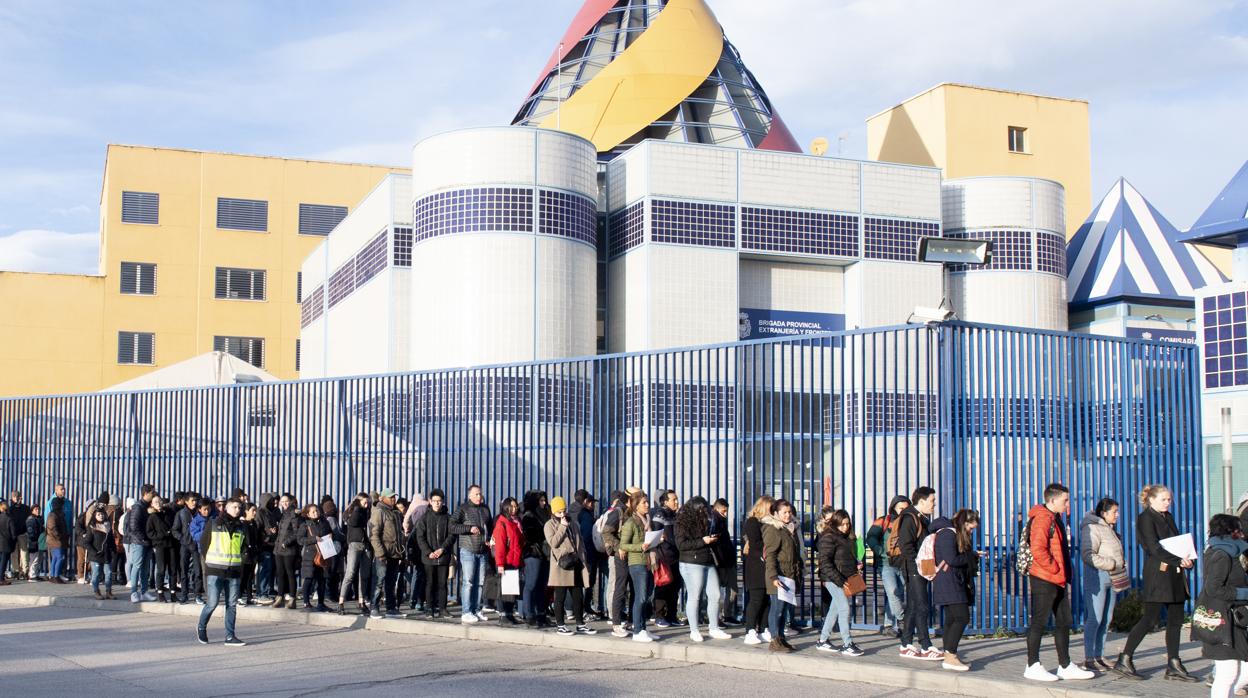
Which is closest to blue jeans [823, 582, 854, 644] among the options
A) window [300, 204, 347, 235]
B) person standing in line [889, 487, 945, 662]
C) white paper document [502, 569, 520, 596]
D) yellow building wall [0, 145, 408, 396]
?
person standing in line [889, 487, 945, 662]

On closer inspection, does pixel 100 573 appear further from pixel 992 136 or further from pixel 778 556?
pixel 992 136

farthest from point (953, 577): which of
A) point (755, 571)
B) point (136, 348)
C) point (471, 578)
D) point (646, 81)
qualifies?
point (136, 348)

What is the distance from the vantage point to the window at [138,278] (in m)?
57.7

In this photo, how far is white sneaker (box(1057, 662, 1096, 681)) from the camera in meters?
11.7

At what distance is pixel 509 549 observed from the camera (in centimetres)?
1577

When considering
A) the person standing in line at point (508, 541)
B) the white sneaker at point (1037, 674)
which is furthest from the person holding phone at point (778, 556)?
the person standing in line at point (508, 541)

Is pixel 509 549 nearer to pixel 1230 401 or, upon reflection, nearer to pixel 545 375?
pixel 545 375

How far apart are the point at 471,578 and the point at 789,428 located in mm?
4398

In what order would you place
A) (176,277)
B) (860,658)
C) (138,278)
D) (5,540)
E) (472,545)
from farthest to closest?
(176,277)
(138,278)
(5,540)
(472,545)
(860,658)

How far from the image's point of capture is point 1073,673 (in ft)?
38.6

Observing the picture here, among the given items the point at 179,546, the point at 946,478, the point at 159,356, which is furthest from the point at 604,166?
the point at 159,356

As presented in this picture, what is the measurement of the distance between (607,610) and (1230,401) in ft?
29.5

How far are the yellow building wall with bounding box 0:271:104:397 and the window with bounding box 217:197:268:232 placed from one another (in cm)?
587

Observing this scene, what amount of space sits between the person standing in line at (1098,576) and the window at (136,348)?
170 ft
